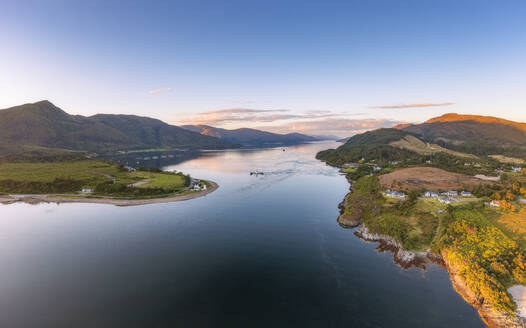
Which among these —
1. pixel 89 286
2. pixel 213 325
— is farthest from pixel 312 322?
pixel 89 286

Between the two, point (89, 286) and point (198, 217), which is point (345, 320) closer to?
point (89, 286)

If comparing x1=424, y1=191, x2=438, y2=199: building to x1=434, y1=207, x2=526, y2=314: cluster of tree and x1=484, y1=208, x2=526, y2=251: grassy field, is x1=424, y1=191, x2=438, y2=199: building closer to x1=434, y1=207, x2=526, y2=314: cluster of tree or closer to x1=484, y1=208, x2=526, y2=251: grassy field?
x1=484, y1=208, x2=526, y2=251: grassy field

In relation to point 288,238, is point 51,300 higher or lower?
higher

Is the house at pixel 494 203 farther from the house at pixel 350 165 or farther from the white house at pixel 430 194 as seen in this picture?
the house at pixel 350 165

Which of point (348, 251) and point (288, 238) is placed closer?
point (348, 251)

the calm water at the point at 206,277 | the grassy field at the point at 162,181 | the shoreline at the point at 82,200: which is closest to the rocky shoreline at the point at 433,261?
the calm water at the point at 206,277

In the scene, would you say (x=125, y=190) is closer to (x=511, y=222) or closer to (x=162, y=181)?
(x=162, y=181)

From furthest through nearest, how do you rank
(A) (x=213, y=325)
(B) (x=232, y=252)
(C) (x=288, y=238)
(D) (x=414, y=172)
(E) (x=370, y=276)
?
(D) (x=414, y=172) → (C) (x=288, y=238) → (B) (x=232, y=252) → (E) (x=370, y=276) → (A) (x=213, y=325)

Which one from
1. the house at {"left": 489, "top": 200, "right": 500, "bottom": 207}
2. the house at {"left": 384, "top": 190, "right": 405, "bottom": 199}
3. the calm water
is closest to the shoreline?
the calm water
